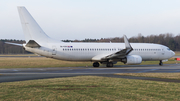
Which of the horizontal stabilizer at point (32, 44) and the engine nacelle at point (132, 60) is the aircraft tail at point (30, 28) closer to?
the horizontal stabilizer at point (32, 44)

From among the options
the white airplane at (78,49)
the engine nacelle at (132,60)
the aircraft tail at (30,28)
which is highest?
the aircraft tail at (30,28)

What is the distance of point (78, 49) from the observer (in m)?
28.6

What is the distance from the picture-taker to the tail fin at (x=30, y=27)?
1015 inches

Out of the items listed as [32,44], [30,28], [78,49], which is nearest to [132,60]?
[78,49]

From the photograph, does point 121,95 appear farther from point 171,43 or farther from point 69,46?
point 171,43

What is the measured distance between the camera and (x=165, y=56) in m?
32.5

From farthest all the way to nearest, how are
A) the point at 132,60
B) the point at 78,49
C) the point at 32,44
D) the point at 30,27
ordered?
the point at 78,49
the point at 132,60
the point at 30,27
the point at 32,44

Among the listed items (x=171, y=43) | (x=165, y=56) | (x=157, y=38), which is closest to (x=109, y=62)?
(x=165, y=56)

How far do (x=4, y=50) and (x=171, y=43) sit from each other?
9904cm

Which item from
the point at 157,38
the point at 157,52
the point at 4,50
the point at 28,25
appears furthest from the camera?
the point at 4,50

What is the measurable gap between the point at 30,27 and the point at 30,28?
0.13 metres

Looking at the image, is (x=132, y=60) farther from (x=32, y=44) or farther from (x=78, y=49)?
(x=32, y=44)

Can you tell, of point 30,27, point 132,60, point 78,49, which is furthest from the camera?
point 78,49

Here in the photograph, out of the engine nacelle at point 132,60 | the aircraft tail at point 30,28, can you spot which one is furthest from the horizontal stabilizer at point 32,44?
the engine nacelle at point 132,60
